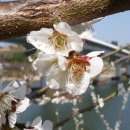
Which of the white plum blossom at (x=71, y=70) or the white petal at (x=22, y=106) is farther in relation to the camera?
the white petal at (x=22, y=106)

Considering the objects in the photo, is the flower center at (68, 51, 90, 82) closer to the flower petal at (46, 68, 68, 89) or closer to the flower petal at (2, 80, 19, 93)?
the flower petal at (46, 68, 68, 89)

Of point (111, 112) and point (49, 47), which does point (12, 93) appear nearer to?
point (49, 47)

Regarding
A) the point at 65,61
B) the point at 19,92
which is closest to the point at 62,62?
the point at 65,61

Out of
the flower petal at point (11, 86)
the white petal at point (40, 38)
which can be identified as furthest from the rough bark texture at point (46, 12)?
the flower petal at point (11, 86)

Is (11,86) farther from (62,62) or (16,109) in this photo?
(62,62)

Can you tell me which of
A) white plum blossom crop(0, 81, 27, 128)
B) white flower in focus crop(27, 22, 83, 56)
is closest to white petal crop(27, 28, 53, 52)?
white flower in focus crop(27, 22, 83, 56)

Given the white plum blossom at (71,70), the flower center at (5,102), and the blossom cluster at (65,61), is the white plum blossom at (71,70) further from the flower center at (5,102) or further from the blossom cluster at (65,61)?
the flower center at (5,102)
